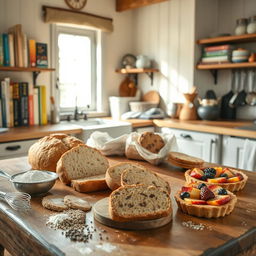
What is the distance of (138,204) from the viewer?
3.08 feet

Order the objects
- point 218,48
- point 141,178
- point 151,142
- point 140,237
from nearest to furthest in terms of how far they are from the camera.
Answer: point 140,237, point 141,178, point 151,142, point 218,48

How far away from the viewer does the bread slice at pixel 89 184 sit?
118cm

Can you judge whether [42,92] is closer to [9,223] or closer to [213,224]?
[9,223]

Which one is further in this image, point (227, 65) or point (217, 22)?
point (217, 22)

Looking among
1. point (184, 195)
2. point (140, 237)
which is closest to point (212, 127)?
point (184, 195)

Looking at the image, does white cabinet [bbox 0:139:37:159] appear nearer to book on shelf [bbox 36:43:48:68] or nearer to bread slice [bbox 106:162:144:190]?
book on shelf [bbox 36:43:48:68]

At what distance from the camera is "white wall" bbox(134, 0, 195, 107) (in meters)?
3.59

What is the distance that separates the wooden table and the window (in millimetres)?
2731

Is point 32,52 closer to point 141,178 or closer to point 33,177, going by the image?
point 33,177

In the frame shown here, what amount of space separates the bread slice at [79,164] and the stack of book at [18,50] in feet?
6.25

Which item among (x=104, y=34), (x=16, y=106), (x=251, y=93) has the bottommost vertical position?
(x=16, y=106)

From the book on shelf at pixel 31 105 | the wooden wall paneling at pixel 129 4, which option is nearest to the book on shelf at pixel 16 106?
the book on shelf at pixel 31 105

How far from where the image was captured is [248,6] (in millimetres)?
3422

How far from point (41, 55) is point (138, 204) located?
2544 millimetres
